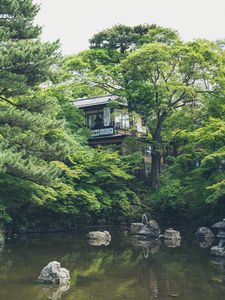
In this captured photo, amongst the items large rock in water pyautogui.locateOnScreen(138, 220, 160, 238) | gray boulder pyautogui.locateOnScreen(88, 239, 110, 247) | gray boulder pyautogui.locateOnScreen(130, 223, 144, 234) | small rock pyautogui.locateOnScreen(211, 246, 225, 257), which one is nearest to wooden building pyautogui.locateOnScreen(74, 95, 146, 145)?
gray boulder pyautogui.locateOnScreen(130, 223, 144, 234)

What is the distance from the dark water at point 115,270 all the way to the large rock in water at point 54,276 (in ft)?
1.00

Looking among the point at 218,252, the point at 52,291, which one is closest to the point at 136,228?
the point at 218,252

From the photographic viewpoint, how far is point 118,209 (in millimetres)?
30266

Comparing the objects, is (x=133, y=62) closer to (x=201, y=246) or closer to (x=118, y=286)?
(x=201, y=246)

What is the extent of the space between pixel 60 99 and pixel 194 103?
385 inches

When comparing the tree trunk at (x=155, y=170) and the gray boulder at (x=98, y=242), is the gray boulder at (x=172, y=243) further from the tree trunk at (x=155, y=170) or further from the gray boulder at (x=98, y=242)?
the tree trunk at (x=155, y=170)

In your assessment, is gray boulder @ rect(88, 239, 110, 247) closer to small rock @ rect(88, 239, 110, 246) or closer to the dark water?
small rock @ rect(88, 239, 110, 246)

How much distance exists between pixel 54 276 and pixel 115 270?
2939 millimetres

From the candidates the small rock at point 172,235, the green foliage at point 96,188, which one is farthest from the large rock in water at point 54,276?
the green foliage at point 96,188

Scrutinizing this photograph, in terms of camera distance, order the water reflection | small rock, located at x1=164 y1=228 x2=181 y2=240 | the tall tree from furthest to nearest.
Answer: the tall tree, small rock, located at x1=164 y1=228 x2=181 y2=240, the water reflection

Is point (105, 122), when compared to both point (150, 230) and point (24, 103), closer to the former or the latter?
point (150, 230)

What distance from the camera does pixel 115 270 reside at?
1512 cm

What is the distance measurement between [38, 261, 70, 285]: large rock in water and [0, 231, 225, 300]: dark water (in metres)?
0.31

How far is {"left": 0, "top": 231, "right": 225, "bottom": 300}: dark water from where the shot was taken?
1160 cm
